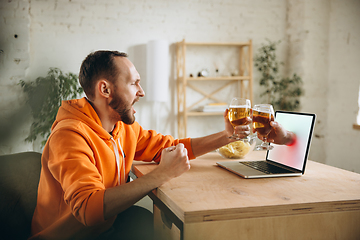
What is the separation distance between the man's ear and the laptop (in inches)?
24.8

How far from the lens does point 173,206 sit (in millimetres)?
917

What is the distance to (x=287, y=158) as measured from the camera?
4.44ft

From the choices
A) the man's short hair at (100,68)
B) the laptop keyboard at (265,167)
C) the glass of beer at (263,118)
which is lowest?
the laptop keyboard at (265,167)

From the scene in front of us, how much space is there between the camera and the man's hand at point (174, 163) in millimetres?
1105

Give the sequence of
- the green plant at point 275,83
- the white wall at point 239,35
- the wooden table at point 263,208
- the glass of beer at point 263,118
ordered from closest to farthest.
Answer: the wooden table at point 263,208
the glass of beer at point 263,118
the white wall at point 239,35
the green plant at point 275,83

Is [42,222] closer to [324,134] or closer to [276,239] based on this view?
[276,239]

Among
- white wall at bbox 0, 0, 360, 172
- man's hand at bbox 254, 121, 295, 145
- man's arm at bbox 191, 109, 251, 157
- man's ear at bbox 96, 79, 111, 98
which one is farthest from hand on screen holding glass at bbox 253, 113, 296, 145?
Result: white wall at bbox 0, 0, 360, 172

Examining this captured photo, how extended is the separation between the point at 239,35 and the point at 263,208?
373 centimetres

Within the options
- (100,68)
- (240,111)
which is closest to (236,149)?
(240,111)

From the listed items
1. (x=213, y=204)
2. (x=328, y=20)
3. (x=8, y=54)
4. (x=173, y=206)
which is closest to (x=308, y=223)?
(x=213, y=204)

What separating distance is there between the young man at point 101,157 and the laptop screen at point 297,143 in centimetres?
5

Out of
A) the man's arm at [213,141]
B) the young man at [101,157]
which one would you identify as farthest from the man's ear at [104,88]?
the man's arm at [213,141]

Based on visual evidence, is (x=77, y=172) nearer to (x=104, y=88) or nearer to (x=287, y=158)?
(x=104, y=88)

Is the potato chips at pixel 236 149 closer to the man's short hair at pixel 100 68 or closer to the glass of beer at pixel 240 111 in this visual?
the glass of beer at pixel 240 111
